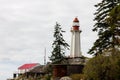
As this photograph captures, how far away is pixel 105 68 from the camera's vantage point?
138 feet

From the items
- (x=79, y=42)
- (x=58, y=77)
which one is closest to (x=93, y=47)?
(x=58, y=77)

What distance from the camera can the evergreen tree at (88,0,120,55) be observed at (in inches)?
1959

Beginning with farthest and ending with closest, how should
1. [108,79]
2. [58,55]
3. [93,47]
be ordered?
[58,55], [93,47], [108,79]

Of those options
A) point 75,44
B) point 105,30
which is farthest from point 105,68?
point 75,44

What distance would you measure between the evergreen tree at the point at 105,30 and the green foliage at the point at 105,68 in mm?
5613

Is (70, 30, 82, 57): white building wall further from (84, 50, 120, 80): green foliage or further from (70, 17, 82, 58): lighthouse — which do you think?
(84, 50, 120, 80): green foliage

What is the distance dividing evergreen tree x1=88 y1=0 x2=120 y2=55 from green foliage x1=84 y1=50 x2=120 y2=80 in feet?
18.4

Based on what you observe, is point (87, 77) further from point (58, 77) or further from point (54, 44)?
point (54, 44)

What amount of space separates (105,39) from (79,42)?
90.2 ft

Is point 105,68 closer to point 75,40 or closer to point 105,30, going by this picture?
point 105,30

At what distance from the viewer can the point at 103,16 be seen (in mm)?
55219

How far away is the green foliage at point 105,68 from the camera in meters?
42.0

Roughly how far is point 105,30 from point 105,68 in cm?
1234

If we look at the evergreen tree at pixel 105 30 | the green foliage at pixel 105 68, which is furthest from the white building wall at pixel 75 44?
the green foliage at pixel 105 68
